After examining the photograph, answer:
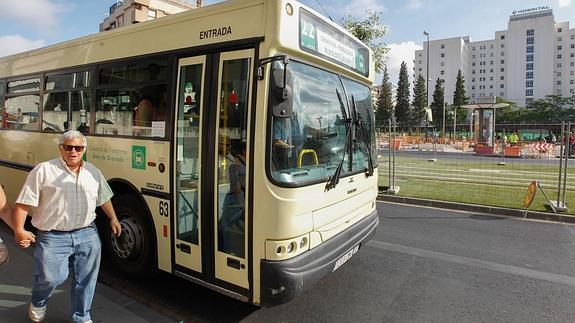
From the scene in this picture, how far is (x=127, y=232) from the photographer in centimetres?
470

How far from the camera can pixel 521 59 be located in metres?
122

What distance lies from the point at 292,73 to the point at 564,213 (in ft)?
25.6

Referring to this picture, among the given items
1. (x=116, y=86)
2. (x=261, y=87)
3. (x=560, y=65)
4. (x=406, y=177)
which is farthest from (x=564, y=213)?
(x=560, y=65)

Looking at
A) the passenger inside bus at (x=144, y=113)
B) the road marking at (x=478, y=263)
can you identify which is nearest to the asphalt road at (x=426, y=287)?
the road marking at (x=478, y=263)

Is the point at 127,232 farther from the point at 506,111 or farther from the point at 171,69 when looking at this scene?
the point at 506,111

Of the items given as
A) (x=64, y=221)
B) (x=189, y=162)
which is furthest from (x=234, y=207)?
(x=64, y=221)

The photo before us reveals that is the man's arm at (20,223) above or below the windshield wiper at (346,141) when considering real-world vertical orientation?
below

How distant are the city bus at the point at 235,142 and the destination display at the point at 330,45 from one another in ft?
0.06

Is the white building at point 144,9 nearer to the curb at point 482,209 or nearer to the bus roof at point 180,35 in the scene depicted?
the curb at point 482,209

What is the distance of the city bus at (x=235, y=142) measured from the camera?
3.47m

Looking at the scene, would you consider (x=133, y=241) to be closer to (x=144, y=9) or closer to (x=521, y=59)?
(x=144, y=9)

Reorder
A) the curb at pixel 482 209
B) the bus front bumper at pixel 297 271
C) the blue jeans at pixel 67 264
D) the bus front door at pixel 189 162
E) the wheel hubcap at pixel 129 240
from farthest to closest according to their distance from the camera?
the curb at pixel 482 209 → the wheel hubcap at pixel 129 240 → the bus front door at pixel 189 162 → the bus front bumper at pixel 297 271 → the blue jeans at pixel 67 264

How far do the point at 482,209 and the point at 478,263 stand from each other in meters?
3.90

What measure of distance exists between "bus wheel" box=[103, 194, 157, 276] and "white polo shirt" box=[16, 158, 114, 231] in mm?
1136
